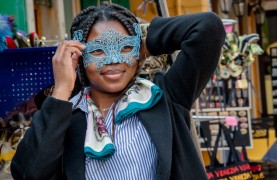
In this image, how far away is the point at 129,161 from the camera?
218 centimetres

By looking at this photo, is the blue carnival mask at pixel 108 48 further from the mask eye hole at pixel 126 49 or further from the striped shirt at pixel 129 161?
the striped shirt at pixel 129 161

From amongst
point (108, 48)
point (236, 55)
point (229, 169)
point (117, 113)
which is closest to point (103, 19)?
point (108, 48)

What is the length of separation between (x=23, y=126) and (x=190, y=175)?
1398 millimetres

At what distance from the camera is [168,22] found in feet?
7.75

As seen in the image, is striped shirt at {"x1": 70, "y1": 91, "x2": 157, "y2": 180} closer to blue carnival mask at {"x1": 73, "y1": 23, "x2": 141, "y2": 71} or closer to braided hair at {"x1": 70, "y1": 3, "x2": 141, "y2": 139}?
braided hair at {"x1": 70, "y1": 3, "x2": 141, "y2": 139}

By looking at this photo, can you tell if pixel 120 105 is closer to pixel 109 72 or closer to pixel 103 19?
pixel 109 72

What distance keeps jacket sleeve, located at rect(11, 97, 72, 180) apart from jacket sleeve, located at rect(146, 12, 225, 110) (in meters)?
0.37

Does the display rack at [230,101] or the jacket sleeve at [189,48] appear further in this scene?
the display rack at [230,101]

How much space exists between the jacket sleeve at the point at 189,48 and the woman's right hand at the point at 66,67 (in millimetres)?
268

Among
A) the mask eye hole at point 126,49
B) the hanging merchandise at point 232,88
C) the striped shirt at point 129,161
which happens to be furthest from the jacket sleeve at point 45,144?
the hanging merchandise at point 232,88

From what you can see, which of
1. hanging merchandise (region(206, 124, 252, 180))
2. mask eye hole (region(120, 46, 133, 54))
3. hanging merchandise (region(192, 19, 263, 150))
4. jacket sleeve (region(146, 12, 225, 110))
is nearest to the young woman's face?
mask eye hole (region(120, 46, 133, 54))

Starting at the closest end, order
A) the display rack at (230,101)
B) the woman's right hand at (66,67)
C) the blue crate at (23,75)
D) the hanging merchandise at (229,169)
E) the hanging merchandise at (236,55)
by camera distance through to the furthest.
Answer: the woman's right hand at (66,67)
the blue crate at (23,75)
the hanging merchandise at (229,169)
the hanging merchandise at (236,55)
the display rack at (230,101)

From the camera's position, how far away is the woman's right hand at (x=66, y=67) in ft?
7.41

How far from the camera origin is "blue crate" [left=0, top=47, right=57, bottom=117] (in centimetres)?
330
